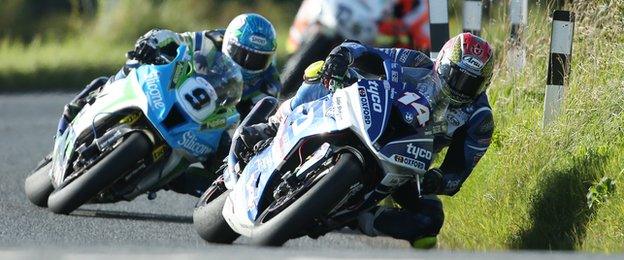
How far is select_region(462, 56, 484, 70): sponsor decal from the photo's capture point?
970 centimetres

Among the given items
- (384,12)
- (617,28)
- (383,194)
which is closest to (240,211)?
(383,194)

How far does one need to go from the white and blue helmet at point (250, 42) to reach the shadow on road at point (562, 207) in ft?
9.24

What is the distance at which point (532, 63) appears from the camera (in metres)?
11.8

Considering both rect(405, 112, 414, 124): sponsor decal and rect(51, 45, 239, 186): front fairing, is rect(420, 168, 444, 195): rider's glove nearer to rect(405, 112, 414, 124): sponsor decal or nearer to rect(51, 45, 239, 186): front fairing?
rect(405, 112, 414, 124): sponsor decal

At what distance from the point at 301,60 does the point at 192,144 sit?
17.8 feet

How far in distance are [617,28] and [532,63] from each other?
3.81ft

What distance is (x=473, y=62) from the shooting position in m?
9.70

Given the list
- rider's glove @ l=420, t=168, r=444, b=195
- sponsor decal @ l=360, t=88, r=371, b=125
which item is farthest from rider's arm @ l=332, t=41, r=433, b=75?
rider's glove @ l=420, t=168, r=444, b=195

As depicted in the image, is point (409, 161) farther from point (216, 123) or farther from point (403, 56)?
point (216, 123)

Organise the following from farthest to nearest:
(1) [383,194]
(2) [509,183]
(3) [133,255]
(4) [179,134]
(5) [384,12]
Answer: (5) [384,12], (4) [179,134], (2) [509,183], (1) [383,194], (3) [133,255]

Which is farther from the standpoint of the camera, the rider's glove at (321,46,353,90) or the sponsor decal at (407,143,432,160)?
the rider's glove at (321,46,353,90)

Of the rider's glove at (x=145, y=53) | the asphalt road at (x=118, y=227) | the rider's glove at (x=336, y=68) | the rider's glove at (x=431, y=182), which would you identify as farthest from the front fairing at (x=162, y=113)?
the rider's glove at (x=431, y=182)

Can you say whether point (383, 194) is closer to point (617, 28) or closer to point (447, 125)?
point (447, 125)

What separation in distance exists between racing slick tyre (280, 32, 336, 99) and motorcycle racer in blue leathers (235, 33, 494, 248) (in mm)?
4895
